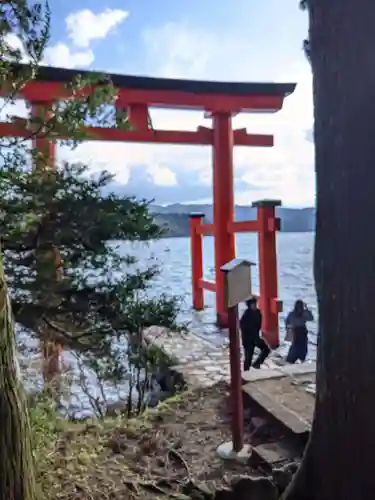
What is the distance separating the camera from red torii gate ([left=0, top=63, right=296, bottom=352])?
5.98 meters

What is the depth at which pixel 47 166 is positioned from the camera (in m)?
3.12

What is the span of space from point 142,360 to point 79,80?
2009 mm

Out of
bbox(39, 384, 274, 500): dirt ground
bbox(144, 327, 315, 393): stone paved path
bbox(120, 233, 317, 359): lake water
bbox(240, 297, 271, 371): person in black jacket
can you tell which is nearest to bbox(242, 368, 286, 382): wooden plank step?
bbox(144, 327, 315, 393): stone paved path

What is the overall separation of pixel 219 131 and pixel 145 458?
16.2 feet

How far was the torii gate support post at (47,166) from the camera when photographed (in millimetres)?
3043

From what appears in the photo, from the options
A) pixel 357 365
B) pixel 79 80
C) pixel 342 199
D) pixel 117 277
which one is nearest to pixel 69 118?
pixel 79 80

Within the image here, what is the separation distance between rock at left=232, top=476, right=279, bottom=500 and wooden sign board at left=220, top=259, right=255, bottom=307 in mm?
1119

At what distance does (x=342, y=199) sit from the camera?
1553 mm

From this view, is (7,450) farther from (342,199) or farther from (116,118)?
(116,118)

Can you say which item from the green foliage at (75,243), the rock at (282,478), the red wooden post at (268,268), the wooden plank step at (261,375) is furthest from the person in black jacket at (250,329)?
the rock at (282,478)

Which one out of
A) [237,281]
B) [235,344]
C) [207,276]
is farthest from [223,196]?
[235,344]

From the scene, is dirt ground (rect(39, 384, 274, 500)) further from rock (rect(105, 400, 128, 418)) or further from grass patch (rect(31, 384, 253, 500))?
rock (rect(105, 400, 128, 418))

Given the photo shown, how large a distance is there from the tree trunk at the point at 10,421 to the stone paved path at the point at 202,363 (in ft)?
7.83

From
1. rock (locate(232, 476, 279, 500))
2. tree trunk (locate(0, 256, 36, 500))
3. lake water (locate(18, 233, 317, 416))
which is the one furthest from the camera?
lake water (locate(18, 233, 317, 416))
